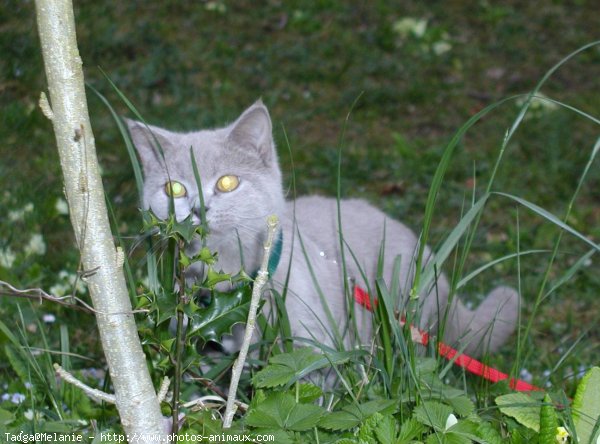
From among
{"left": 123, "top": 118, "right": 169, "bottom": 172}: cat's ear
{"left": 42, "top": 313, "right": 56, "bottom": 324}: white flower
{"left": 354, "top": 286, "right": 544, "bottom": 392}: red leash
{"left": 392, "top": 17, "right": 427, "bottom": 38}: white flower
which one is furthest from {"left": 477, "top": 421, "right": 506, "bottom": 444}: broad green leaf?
{"left": 392, "top": 17, "right": 427, "bottom": 38}: white flower

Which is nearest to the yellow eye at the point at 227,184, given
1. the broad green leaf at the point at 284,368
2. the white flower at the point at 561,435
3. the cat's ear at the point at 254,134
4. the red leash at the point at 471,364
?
the cat's ear at the point at 254,134

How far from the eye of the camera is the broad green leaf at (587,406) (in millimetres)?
1644

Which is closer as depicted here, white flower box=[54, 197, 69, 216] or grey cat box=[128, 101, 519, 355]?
grey cat box=[128, 101, 519, 355]

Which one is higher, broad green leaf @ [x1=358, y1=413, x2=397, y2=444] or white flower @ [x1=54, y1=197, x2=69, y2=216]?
broad green leaf @ [x1=358, y1=413, x2=397, y2=444]

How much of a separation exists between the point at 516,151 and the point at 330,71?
144cm

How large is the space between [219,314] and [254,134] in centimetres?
90

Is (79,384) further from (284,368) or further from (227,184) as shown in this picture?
(227,184)

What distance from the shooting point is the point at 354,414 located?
168cm

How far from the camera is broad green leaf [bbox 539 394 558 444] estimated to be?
158 cm

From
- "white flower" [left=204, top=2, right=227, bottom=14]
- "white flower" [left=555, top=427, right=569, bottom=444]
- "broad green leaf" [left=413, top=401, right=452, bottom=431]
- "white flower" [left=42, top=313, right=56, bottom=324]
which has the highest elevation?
"white flower" [left=204, top=2, right=227, bottom=14]

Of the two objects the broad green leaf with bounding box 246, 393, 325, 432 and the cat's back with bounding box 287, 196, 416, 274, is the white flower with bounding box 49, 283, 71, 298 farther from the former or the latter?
the broad green leaf with bounding box 246, 393, 325, 432

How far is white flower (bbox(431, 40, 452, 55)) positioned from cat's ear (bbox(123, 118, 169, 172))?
11.7 feet

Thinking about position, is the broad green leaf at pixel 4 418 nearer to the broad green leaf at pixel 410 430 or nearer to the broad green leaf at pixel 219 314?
the broad green leaf at pixel 219 314

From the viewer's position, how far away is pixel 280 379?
1653mm
